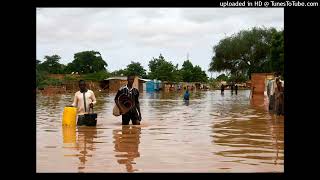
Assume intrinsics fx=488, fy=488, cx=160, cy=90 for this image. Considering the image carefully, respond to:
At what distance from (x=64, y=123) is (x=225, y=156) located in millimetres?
6109

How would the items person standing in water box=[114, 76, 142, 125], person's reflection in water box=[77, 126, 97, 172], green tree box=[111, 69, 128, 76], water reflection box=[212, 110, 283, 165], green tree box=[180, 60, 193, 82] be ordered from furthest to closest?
green tree box=[180, 60, 193, 82] < green tree box=[111, 69, 128, 76] < person standing in water box=[114, 76, 142, 125] < water reflection box=[212, 110, 283, 165] < person's reflection in water box=[77, 126, 97, 172]

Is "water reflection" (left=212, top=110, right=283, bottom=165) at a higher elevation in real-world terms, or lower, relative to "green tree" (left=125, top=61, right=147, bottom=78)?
lower

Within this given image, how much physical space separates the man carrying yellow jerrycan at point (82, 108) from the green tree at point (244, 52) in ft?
172

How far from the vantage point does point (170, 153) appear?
8391mm

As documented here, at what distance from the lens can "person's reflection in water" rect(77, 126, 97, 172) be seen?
7766 millimetres

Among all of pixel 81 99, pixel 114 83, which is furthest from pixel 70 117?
pixel 114 83

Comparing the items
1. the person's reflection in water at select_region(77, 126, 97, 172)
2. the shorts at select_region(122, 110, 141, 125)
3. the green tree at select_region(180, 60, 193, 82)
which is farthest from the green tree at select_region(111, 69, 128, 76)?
the person's reflection in water at select_region(77, 126, 97, 172)

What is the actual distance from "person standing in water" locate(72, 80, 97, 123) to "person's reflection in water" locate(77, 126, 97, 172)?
0.45 m

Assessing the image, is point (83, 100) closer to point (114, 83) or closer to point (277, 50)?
point (277, 50)

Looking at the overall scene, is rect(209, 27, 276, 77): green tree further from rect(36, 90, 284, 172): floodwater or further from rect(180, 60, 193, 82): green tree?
rect(36, 90, 284, 172): floodwater

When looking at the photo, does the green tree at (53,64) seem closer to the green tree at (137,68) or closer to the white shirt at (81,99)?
the green tree at (137,68)

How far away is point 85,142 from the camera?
9.83 meters
